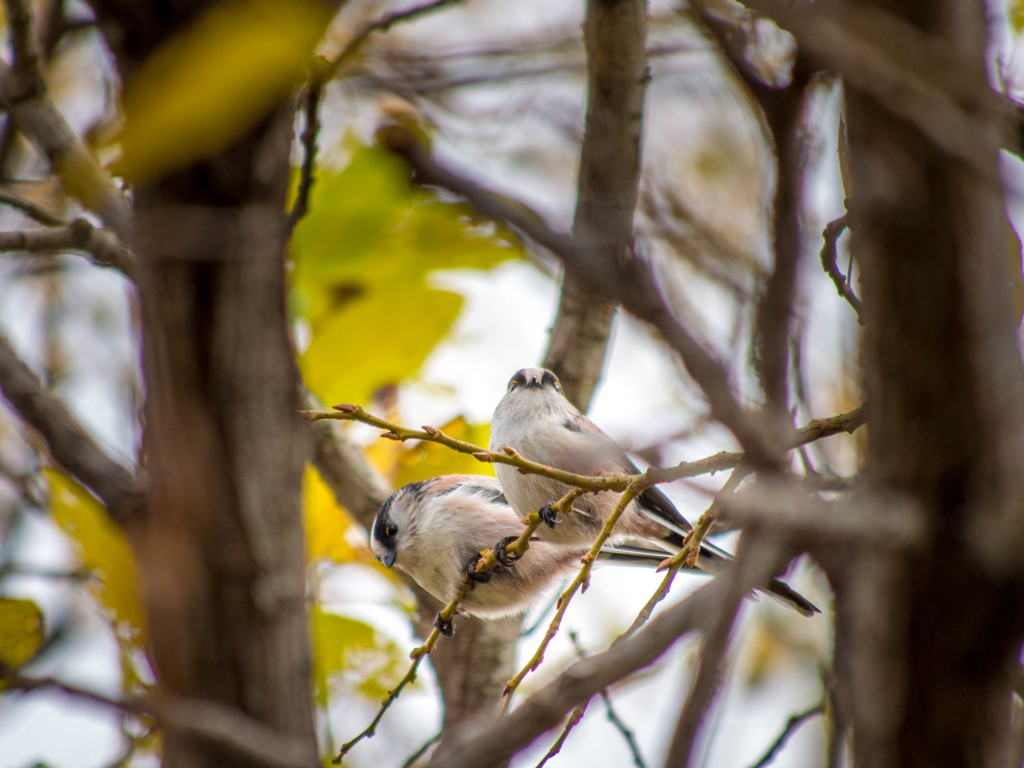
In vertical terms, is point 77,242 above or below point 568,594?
above

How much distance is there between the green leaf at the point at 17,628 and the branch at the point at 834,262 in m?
1.68

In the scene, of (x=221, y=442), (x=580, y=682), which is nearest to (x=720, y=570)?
(x=580, y=682)

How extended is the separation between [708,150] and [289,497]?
4.54 m

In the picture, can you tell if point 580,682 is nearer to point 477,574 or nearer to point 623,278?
point 623,278

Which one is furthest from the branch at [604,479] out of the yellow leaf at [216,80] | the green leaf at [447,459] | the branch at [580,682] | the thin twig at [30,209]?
the thin twig at [30,209]

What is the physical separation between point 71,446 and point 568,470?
177 centimetres

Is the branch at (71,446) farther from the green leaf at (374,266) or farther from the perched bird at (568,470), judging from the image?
the perched bird at (568,470)

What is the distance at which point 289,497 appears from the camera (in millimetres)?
1492

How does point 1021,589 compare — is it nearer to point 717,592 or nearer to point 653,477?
point 717,592

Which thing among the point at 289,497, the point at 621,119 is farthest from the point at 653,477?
the point at 621,119

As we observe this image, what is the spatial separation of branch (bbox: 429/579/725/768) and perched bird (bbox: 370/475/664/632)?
5.82 ft

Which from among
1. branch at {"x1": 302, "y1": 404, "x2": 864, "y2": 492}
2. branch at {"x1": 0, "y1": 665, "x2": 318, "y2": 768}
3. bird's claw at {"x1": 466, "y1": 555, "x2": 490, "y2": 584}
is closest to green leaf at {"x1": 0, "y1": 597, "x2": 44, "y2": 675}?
branch at {"x1": 0, "y1": 665, "x2": 318, "y2": 768}

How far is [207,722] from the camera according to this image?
1299 millimetres

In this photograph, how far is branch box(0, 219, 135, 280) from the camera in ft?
7.97
